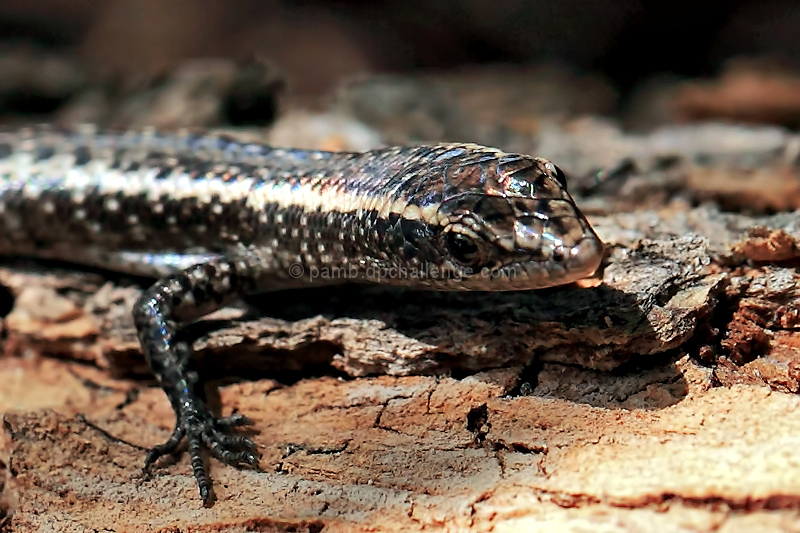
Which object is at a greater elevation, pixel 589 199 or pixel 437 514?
pixel 589 199

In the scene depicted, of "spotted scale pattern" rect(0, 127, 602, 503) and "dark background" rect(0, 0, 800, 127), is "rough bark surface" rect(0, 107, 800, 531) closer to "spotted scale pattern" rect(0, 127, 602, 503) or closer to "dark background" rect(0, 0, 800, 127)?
"spotted scale pattern" rect(0, 127, 602, 503)

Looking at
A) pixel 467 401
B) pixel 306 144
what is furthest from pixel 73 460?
pixel 306 144

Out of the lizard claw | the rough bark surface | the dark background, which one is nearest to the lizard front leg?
the lizard claw

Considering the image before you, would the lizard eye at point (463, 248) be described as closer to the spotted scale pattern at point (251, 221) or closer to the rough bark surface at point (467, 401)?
the spotted scale pattern at point (251, 221)

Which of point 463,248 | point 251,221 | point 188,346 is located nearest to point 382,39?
point 251,221

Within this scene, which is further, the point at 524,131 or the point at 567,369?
the point at 524,131

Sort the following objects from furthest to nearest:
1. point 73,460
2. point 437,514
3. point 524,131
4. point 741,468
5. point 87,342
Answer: point 524,131 < point 87,342 < point 73,460 < point 437,514 < point 741,468

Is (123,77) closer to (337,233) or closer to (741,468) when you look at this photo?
(337,233)
